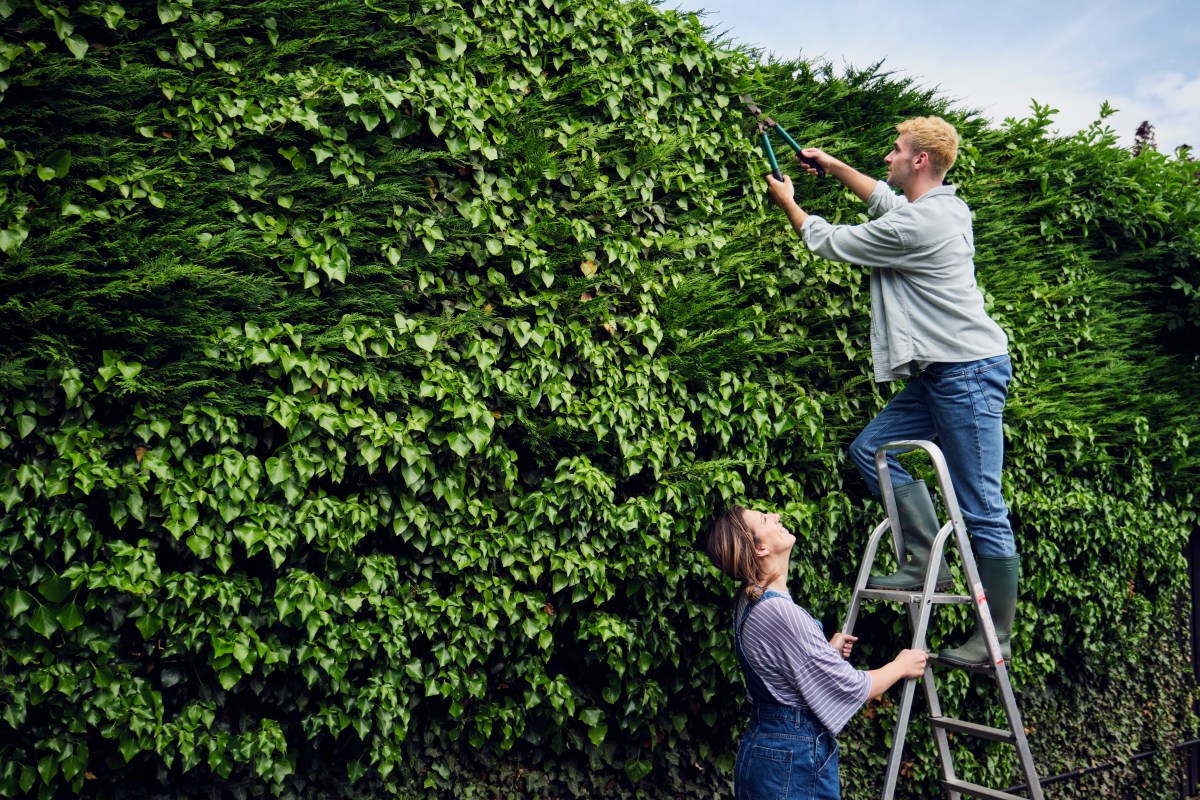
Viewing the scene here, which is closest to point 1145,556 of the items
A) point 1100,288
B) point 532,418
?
point 1100,288

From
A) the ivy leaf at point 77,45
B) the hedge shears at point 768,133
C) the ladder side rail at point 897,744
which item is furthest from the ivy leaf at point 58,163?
the ladder side rail at point 897,744

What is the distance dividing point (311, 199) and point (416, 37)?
0.78m

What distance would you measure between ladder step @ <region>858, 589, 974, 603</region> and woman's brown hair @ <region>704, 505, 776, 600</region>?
53cm

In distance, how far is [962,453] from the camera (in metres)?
3.35

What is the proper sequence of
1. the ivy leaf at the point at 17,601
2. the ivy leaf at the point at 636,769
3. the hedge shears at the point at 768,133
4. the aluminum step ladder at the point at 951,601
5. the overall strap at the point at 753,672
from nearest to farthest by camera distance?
the ivy leaf at the point at 17,601 → the overall strap at the point at 753,672 → the aluminum step ladder at the point at 951,601 → the ivy leaf at the point at 636,769 → the hedge shears at the point at 768,133

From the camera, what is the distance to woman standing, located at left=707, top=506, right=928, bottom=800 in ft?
8.68

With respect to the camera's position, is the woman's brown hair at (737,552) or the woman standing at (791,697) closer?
the woman standing at (791,697)

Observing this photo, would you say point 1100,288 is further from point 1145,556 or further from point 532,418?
point 532,418

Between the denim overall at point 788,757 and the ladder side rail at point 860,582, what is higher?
the ladder side rail at point 860,582

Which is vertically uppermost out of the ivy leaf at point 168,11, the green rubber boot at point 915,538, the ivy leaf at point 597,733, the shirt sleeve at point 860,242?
the ivy leaf at point 168,11

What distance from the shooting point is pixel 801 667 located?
2.65 m

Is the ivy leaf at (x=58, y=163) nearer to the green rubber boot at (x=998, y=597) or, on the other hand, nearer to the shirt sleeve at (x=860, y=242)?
the shirt sleeve at (x=860, y=242)

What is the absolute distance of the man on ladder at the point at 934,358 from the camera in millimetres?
3312

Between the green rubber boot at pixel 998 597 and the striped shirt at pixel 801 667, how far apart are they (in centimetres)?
71
